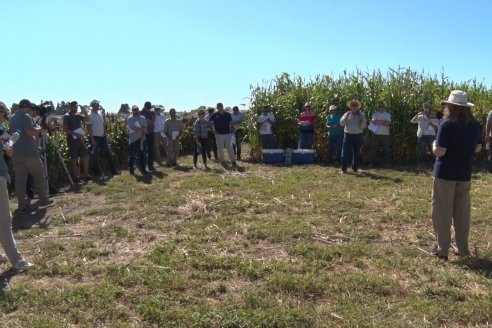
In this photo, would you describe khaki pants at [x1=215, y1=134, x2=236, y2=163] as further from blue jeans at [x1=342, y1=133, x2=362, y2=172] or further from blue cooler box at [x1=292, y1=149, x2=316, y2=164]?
blue jeans at [x1=342, y1=133, x2=362, y2=172]

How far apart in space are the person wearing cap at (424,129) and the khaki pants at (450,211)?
7.19 metres

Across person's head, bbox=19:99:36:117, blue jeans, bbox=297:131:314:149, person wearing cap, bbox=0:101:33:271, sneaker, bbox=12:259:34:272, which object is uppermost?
person's head, bbox=19:99:36:117

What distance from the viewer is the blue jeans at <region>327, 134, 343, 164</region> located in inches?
534

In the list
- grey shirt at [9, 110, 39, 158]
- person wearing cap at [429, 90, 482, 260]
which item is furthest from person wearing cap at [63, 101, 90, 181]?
person wearing cap at [429, 90, 482, 260]

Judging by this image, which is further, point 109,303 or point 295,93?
point 295,93

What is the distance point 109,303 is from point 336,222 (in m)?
3.76

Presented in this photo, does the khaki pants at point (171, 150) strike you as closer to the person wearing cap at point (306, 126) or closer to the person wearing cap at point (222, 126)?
the person wearing cap at point (222, 126)

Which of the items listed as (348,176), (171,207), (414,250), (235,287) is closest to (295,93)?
(348,176)

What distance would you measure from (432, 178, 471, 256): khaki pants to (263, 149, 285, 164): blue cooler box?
888 cm

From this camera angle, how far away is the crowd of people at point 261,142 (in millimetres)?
5223

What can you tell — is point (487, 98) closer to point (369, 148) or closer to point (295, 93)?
point (369, 148)

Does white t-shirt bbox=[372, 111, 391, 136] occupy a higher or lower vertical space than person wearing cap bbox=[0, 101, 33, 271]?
higher

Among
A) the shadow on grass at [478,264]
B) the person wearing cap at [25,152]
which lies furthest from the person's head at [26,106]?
the shadow on grass at [478,264]

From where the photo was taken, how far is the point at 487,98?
14.3 metres
